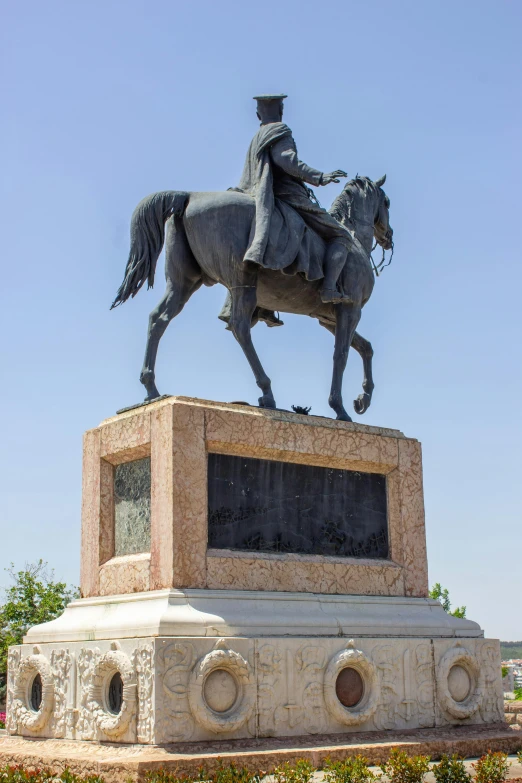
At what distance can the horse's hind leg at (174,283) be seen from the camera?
12.2 m

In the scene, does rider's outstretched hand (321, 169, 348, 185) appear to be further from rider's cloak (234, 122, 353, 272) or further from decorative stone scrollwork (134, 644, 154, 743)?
decorative stone scrollwork (134, 644, 154, 743)

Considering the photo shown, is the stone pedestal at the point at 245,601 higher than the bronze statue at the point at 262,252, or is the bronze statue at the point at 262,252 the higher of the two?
the bronze statue at the point at 262,252

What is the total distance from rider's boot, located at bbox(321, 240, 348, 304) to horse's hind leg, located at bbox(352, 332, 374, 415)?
1.16 meters

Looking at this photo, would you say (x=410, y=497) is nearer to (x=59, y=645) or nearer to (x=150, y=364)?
(x=150, y=364)

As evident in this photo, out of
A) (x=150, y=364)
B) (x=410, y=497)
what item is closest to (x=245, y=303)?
(x=150, y=364)

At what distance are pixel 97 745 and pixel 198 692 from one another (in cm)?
120

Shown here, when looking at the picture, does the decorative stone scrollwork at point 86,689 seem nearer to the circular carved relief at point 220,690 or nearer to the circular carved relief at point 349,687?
the circular carved relief at point 220,690

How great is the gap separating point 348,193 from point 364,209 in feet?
0.96

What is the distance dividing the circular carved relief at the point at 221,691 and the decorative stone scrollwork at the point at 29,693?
1993 mm

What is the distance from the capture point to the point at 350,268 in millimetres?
13195

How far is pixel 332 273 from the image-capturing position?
12836mm

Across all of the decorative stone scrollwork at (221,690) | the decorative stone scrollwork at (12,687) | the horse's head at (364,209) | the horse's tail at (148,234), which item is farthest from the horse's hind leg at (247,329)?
the decorative stone scrollwork at (12,687)

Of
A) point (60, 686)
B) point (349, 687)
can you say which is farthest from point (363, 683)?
point (60, 686)

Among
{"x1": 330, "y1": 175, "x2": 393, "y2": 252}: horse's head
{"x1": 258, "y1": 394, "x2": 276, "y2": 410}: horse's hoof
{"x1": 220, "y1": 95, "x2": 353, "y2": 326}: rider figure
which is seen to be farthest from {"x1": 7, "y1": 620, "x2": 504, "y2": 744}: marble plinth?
{"x1": 330, "y1": 175, "x2": 393, "y2": 252}: horse's head
